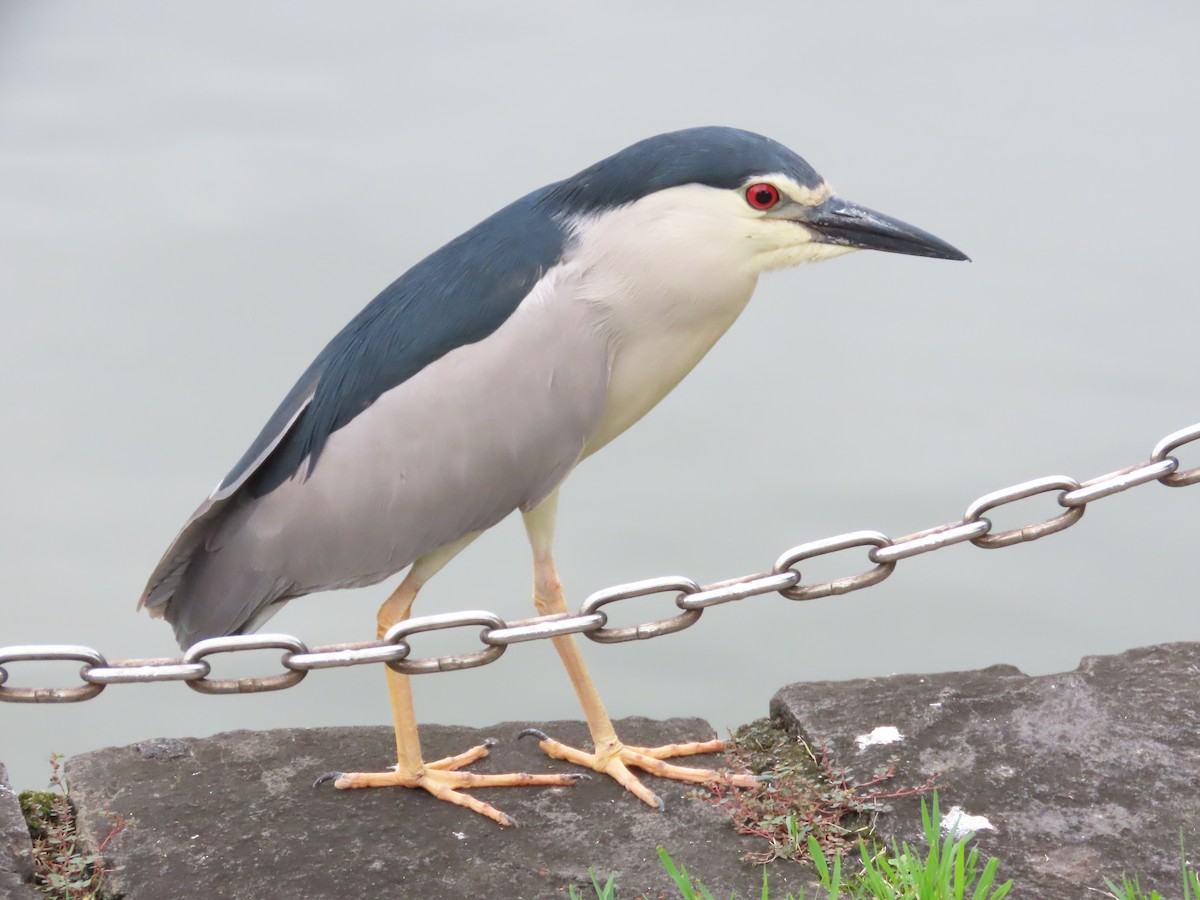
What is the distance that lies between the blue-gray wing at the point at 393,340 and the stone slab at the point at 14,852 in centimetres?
54

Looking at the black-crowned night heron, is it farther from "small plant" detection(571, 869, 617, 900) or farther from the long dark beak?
"small plant" detection(571, 869, 617, 900)

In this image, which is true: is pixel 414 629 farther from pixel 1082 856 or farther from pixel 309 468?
pixel 1082 856

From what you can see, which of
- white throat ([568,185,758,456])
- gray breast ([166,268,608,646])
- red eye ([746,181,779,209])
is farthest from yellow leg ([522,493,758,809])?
red eye ([746,181,779,209])

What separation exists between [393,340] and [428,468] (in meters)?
0.27

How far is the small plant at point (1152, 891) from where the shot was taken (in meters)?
2.41

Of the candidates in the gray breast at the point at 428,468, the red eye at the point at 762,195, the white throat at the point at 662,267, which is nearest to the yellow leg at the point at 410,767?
the gray breast at the point at 428,468

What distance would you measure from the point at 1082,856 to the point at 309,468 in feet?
5.60

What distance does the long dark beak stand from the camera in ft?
9.00

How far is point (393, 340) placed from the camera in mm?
2850

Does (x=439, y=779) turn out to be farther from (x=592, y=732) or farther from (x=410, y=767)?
(x=592, y=732)

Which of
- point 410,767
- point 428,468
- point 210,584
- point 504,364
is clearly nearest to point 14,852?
point 210,584

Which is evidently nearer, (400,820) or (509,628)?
(509,628)

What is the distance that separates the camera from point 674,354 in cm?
280

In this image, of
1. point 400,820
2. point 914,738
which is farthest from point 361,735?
point 914,738
